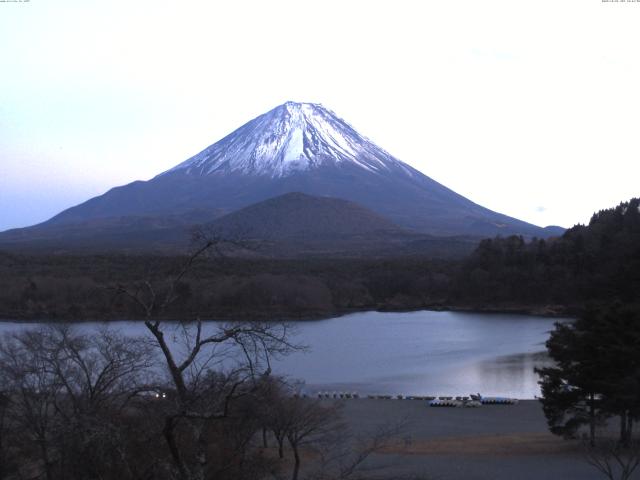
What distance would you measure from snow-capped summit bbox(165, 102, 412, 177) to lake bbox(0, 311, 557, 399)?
6143 centimetres

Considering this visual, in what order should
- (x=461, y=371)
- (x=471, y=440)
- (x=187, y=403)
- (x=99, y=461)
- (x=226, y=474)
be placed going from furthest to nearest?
(x=461, y=371)
(x=471, y=440)
(x=226, y=474)
(x=99, y=461)
(x=187, y=403)

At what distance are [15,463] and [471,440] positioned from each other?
7176 millimetres

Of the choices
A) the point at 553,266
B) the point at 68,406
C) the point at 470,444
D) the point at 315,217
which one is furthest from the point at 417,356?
the point at 315,217

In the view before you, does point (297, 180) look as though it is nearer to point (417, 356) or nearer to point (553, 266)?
point (553, 266)

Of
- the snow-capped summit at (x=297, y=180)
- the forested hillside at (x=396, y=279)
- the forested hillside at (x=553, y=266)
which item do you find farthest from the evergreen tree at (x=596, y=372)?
the snow-capped summit at (x=297, y=180)

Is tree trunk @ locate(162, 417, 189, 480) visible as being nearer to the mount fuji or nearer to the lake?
the lake

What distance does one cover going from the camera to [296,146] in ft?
303

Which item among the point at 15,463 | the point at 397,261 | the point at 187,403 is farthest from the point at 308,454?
the point at 397,261

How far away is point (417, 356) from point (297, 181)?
6643cm

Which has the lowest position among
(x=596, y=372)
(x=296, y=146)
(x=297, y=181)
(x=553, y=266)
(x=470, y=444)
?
(x=470, y=444)

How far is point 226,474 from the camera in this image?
4434 millimetres

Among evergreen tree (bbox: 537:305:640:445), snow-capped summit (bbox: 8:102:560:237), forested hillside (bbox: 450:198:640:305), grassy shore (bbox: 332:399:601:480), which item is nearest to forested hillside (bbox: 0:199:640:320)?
forested hillside (bbox: 450:198:640:305)

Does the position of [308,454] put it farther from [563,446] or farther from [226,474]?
[226,474]

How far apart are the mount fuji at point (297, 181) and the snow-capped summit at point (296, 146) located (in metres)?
0.11
